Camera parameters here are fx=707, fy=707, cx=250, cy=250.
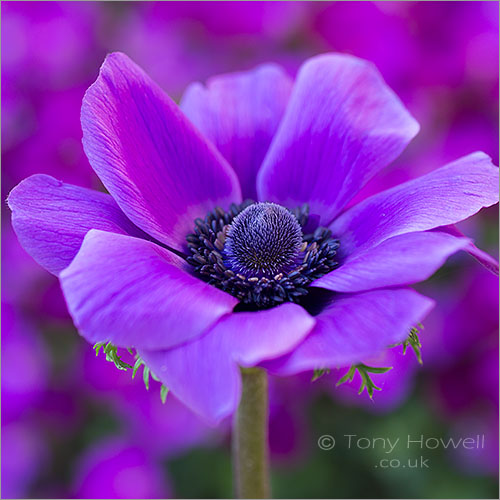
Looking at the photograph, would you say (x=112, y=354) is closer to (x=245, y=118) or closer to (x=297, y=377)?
(x=245, y=118)

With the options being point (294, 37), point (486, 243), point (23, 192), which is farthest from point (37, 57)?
point (486, 243)

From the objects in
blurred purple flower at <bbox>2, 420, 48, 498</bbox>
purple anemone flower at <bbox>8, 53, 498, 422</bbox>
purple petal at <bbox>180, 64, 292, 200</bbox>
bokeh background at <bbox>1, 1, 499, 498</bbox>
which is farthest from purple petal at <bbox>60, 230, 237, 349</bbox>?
blurred purple flower at <bbox>2, 420, 48, 498</bbox>

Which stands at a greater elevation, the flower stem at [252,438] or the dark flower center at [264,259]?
the dark flower center at [264,259]

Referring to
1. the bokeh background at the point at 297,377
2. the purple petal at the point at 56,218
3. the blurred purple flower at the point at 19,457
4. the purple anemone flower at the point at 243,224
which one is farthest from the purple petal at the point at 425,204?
the blurred purple flower at the point at 19,457

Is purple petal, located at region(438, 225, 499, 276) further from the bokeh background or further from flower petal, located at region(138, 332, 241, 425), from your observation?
the bokeh background

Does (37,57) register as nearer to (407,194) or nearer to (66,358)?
(66,358)

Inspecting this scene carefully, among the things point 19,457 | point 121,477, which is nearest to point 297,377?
point 121,477

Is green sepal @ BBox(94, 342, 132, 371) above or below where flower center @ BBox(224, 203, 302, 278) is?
below

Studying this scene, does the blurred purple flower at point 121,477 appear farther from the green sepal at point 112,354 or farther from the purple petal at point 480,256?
the purple petal at point 480,256
